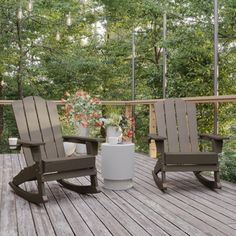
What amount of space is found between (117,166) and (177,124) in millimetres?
869

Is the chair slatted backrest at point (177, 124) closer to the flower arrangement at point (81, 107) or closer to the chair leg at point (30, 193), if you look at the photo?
the chair leg at point (30, 193)

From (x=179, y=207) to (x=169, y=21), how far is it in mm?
7401

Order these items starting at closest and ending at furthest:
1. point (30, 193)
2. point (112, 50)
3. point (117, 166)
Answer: point (30, 193), point (117, 166), point (112, 50)

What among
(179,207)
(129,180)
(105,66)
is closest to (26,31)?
(105,66)

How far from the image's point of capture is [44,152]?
12.4ft

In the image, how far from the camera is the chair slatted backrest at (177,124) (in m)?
4.18

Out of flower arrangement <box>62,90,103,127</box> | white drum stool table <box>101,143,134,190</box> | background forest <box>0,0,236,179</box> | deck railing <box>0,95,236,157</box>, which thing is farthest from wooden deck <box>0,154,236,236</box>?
background forest <box>0,0,236,179</box>

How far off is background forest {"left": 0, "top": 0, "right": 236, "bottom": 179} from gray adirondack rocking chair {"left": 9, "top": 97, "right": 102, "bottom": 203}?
13.2 ft

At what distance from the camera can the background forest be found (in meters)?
8.03

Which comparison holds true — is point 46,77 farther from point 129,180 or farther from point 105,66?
point 129,180

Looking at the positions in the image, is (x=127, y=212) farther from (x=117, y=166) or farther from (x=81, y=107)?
(x=81, y=107)

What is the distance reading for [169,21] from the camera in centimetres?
984

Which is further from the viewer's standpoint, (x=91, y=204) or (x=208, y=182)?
(x=208, y=182)

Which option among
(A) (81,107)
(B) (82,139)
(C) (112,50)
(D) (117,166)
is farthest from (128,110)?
(C) (112,50)
